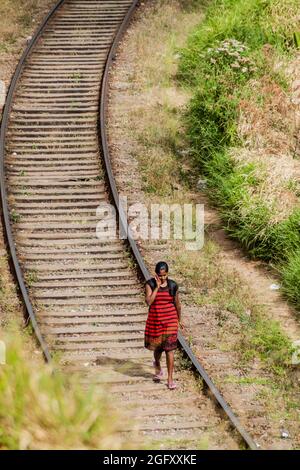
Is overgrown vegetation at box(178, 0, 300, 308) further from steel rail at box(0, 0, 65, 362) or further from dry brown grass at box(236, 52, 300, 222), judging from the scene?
steel rail at box(0, 0, 65, 362)

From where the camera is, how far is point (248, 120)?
16.3 metres

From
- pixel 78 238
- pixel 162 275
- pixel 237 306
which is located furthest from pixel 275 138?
pixel 162 275

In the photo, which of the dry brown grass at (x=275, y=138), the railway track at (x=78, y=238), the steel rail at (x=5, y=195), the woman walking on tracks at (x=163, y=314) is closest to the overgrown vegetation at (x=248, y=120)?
the dry brown grass at (x=275, y=138)

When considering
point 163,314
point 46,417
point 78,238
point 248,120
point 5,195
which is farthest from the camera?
point 248,120

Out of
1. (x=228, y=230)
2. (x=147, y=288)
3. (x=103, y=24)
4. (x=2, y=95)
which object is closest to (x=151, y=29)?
(x=103, y=24)

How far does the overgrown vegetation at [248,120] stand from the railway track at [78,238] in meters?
1.78

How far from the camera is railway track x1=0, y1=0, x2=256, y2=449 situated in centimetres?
1070

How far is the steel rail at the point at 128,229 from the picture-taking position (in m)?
10.0

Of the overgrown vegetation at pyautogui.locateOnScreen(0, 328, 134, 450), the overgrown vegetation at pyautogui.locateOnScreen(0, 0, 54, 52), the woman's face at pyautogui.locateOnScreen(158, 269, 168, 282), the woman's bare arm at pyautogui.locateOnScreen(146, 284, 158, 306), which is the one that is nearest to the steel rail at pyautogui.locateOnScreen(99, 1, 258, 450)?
Result: the woman's bare arm at pyautogui.locateOnScreen(146, 284, 158, 306)

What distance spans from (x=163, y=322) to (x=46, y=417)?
273cm

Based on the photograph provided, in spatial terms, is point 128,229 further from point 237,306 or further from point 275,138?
point 275,138

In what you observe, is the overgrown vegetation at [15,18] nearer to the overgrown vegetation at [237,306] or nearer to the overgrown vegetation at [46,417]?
the overgrown vegetation at [237,306]

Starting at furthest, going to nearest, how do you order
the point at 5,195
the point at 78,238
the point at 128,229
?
1. the point at 5,195
2. the point at 128,229
3. the point at 78,238

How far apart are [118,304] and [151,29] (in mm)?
10572
